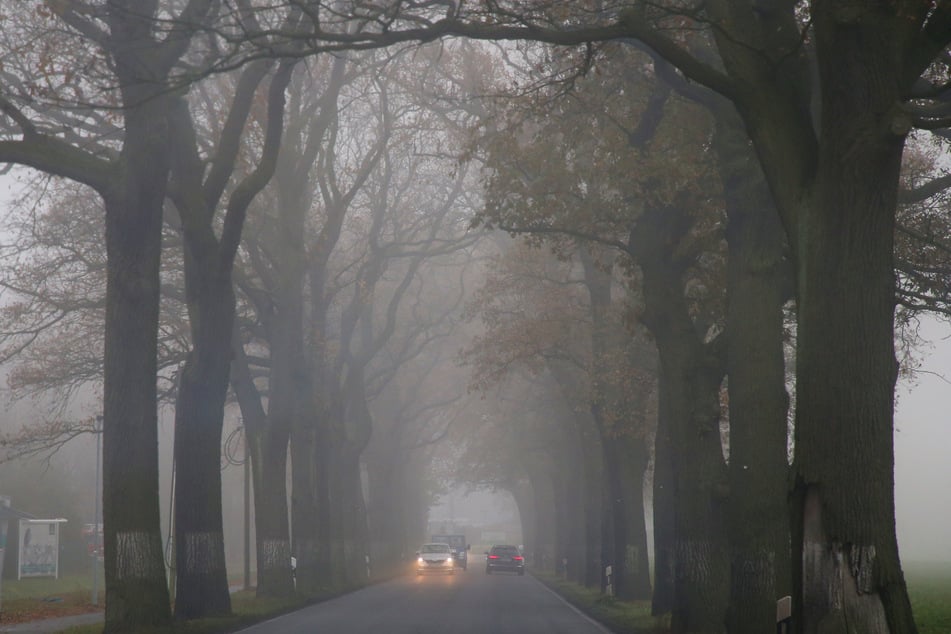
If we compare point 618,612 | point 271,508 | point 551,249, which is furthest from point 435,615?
point 551,249

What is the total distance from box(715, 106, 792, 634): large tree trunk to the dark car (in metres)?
52.7

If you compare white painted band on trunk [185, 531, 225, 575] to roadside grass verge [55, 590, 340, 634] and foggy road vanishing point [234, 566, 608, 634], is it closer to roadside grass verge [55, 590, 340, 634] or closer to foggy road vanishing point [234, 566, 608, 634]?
roadside grass verge [55, 590, 340, 634]

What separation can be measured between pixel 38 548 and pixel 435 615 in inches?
1108

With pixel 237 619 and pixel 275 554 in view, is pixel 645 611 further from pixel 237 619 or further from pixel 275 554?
pixel 237 619

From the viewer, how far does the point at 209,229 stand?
23.6 meters

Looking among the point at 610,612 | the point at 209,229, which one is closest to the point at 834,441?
the point at 209,229

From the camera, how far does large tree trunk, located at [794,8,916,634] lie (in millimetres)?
10484

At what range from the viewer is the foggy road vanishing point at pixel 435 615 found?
23.6m

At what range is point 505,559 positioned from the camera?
68938 millimetres

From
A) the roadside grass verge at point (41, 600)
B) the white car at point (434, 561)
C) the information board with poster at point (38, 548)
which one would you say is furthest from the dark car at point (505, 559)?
the information board with poster at point (38, 548)

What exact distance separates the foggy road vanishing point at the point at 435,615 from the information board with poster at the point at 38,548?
52.0ft

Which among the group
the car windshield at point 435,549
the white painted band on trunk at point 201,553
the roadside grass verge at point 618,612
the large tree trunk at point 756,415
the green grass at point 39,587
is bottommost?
the car windshield at point 435,549

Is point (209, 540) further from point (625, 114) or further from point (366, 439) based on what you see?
point (366, 439)

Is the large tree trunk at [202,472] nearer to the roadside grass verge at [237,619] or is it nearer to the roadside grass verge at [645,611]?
the roadside grass verge at [237,619]
